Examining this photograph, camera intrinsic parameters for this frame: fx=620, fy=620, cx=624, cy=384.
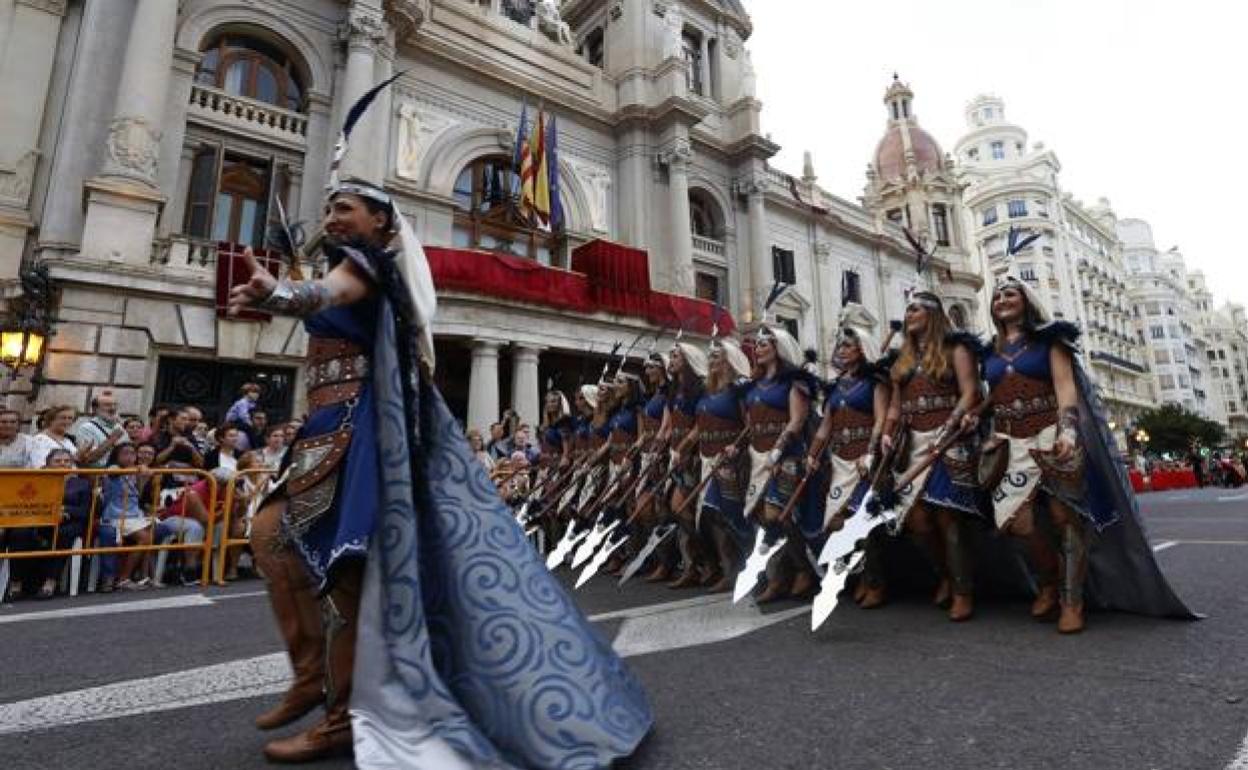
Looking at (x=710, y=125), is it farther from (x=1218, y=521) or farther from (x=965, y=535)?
(x=965, y=535)

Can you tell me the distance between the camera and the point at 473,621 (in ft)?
6.49

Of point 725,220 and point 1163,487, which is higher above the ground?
point 725,220

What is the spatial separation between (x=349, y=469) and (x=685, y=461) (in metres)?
4.27

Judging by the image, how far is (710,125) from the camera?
2473 centimetres

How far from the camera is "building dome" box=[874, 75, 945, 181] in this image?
3834 centimetres

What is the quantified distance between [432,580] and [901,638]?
2.63m

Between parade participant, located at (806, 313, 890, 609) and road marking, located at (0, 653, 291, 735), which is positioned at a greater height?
parade participant, located at (806, 313, 890, 609)

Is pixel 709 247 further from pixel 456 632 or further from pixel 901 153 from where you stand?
pixel 901 153

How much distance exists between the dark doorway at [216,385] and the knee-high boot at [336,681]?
12.4 m

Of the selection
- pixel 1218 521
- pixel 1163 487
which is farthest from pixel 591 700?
pixel 1163 487

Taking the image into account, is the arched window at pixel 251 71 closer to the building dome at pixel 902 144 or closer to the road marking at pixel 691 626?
the road marking at pixel 691 626

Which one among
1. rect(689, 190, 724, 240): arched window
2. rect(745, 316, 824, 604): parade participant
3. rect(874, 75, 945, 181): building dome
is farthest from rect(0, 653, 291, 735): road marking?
rect(874, 75, 945, 181): building dome

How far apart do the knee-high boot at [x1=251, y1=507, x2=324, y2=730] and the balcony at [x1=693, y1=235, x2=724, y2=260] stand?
2220 centimetres

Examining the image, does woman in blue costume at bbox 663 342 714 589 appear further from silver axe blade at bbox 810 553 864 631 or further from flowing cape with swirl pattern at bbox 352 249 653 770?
flowing cape with swirl pattern at bbox 352 249 653 770
